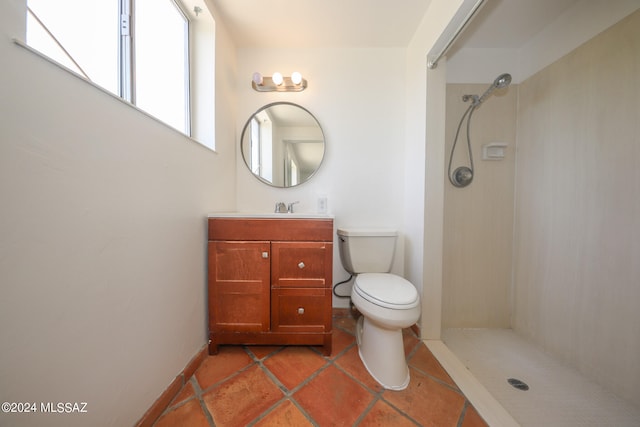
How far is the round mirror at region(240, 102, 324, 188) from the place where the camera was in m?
1.68

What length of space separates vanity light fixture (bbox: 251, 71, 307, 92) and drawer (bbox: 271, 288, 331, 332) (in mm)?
1572

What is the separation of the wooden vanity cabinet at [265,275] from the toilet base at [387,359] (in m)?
0.33

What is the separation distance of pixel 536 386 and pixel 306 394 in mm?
1276

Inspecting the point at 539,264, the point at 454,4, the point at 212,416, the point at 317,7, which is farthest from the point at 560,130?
the point at 212,416

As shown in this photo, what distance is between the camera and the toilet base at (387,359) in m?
1.05

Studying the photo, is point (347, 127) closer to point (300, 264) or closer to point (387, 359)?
point (300, 264)

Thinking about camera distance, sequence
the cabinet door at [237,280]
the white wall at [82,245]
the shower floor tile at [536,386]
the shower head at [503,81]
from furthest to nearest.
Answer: the shower head at [503,81]
the cabinet door at [237,280]
the shower floor tile at [536,386]
the white wall at [82,245]

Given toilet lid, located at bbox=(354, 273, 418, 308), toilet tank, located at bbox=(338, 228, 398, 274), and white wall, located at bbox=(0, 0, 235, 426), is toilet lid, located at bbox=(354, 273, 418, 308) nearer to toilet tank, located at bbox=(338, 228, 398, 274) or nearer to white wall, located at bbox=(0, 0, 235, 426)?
toilet tank, located at bbox=(338, 228, 398, 274)

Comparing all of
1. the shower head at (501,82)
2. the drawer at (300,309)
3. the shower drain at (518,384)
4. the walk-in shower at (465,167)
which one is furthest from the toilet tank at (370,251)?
the shower head at (501,82)

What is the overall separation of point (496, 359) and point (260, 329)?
1.53 meters

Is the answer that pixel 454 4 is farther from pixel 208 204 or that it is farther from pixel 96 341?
pixel 96 341

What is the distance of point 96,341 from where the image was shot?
2.10 ft

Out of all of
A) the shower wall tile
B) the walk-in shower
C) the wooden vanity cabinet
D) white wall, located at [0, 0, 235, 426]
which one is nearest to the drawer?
the wooden vanity cabinet

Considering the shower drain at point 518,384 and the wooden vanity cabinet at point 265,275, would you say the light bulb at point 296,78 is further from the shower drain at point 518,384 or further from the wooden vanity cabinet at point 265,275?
the shower drain at point 518,384
